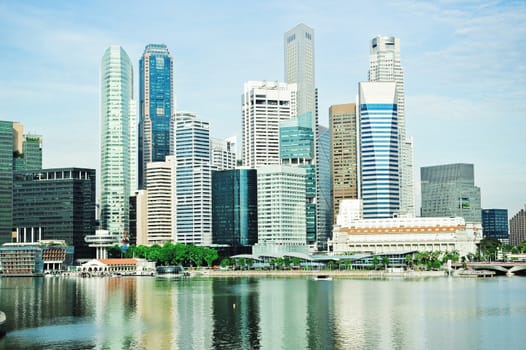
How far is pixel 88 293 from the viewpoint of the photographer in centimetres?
16700

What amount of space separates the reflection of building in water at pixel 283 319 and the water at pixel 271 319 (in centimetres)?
12

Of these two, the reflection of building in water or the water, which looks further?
the reflection of building in water

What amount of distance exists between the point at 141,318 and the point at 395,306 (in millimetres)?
40470

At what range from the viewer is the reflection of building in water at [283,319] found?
89.8 meters

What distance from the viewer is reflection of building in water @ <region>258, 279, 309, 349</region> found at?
294ft

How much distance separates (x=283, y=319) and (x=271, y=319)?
5.53 ft

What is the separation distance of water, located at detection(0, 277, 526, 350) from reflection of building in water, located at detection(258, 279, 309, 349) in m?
0.12

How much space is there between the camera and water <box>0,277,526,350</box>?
293ft

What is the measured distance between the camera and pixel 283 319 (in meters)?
111

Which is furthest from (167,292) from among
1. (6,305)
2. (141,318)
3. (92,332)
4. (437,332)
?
(437,332)

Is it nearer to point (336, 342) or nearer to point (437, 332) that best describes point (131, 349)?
point (336, 342)

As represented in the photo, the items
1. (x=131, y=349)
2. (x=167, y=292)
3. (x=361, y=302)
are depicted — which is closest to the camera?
(x=131, y=349)

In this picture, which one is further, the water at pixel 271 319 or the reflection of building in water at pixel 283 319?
the reflection of building in water at pixel 283 319

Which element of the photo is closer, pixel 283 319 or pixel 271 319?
pixel 283 319
